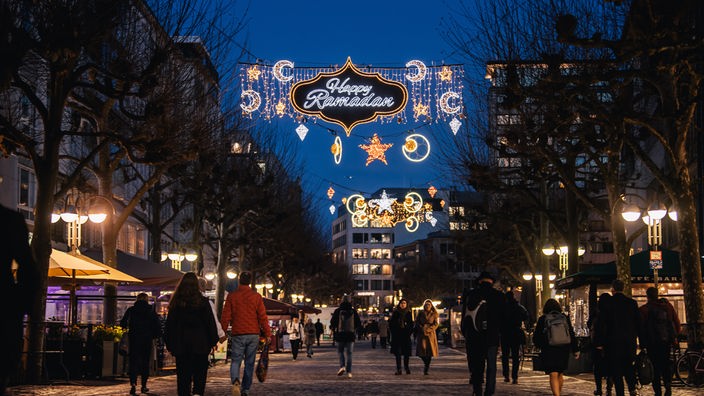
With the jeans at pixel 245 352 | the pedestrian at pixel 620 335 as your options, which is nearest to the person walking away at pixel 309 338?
the jeans at pixel 245 352

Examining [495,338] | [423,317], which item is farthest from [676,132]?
[495,338]

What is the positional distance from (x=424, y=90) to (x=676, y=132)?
10459 mm

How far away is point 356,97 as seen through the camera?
3172cm

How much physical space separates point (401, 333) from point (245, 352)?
32.2 feet

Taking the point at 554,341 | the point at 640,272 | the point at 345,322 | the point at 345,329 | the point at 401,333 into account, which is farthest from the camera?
the point at 640,272

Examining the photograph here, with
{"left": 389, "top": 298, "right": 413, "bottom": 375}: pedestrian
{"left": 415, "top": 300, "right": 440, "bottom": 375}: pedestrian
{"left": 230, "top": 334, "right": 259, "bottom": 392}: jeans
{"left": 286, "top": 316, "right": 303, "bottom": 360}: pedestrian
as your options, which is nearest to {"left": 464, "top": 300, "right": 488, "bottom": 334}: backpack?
{"left": 230, "top": 334, "right": 259, "bottom": 392}: jeans

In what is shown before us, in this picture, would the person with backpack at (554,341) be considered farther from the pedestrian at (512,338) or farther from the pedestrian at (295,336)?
the pedestrian at (295,336)

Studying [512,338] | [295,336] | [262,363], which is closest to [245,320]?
[262,363]

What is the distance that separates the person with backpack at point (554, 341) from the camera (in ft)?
52.4

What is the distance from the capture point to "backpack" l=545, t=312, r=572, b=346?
16.0 meters

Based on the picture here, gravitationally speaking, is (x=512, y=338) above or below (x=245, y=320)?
below

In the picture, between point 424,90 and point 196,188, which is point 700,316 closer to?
point 424,90

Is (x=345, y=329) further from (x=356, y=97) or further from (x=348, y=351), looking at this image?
(x=356, y=97)

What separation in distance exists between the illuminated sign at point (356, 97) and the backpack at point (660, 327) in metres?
14.4
